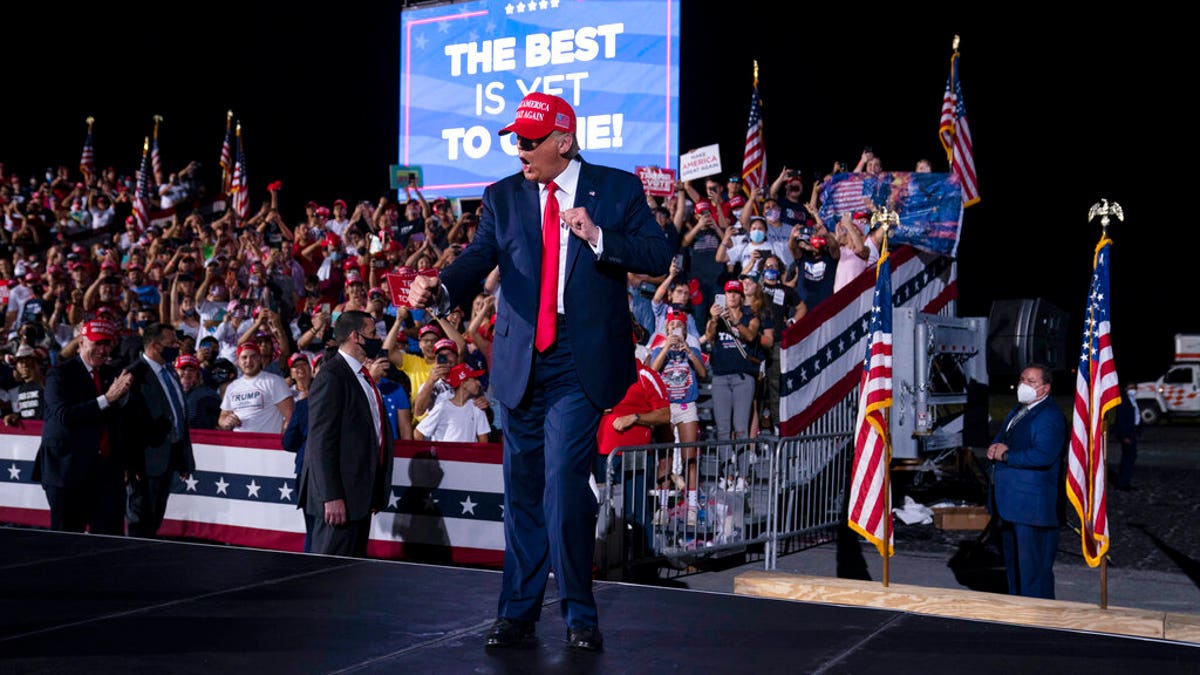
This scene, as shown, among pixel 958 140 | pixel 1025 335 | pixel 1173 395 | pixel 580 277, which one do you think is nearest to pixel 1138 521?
pixel 1025 335

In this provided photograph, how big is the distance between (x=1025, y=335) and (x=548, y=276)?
8.92 meters

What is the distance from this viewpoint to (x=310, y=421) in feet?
23.3

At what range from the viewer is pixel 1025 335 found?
11625 mm

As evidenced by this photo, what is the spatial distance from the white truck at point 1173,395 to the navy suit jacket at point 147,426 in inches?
1071

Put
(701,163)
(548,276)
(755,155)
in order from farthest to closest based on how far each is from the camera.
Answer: (755,155)
(701,163)
(548,276)

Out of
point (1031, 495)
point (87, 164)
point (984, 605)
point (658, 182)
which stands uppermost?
point (87, 164)

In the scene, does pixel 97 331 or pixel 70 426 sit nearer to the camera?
pixel 70 426

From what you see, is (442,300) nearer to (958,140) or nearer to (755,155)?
(958,140)

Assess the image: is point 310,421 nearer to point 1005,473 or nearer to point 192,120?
point 1005,473

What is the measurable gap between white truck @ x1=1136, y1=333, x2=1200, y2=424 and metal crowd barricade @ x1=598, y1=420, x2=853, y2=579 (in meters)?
22.4

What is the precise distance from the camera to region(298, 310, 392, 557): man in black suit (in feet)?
23.1

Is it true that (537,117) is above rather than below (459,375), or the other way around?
above

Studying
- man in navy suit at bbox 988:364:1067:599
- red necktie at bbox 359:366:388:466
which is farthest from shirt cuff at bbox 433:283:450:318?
man in navy suit at bbox 988:364:1067:599

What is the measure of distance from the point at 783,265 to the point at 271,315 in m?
5.94
